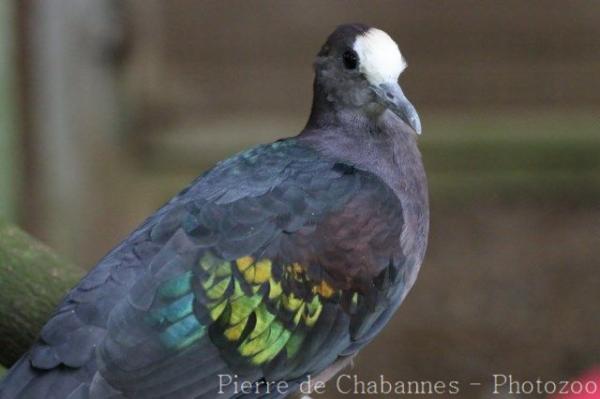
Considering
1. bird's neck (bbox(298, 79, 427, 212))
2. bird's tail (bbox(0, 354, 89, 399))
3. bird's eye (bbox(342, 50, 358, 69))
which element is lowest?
bird's tail (bbox(0, 354, 89, 399))

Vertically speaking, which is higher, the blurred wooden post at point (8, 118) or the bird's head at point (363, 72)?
the bird's head at point (363, 72)

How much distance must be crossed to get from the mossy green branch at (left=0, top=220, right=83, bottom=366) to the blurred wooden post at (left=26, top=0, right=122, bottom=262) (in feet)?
4.23

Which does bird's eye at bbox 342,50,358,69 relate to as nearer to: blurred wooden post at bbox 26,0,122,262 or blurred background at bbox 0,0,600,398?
blurred background at bbox 0,0,600,398

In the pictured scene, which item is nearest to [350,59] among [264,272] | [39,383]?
[264,272]

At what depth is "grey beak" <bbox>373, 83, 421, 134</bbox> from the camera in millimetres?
2666

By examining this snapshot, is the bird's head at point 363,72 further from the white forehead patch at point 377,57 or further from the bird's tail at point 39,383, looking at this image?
the bird's tail at point 39,383

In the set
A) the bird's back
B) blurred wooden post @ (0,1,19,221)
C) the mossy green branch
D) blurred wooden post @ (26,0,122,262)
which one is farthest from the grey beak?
blurred wooden post @ (0,1,19,221)

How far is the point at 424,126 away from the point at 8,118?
3.84 ft

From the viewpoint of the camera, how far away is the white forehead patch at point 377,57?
9.02 ft

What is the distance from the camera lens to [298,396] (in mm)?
2854

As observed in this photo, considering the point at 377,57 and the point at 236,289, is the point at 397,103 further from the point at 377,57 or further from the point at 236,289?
the point at 236,289

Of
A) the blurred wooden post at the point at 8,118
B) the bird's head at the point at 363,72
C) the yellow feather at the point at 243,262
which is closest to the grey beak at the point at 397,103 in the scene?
the bird's head at the point at 363,72

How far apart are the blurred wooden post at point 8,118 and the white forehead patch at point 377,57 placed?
1510 mm

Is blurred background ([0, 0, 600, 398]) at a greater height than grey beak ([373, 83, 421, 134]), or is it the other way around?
grey beak ([373, 83, 421, 134])
